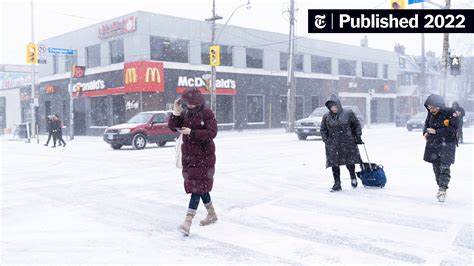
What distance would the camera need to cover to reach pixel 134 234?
5.26 metres

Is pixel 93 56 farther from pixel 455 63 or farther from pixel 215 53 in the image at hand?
pixel 455 63

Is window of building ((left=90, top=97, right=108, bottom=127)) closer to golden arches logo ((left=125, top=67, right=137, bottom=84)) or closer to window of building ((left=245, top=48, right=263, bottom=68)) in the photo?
golden arches logo ((left=125, top=67, right=137, bottom=84))

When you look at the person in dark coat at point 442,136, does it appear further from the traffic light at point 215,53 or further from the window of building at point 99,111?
the window of building at point 99,111

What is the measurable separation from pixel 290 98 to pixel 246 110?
514cm

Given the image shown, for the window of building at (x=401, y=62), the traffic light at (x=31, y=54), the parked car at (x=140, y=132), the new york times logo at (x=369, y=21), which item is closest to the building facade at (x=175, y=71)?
the traffic light at (x=31, y=54)

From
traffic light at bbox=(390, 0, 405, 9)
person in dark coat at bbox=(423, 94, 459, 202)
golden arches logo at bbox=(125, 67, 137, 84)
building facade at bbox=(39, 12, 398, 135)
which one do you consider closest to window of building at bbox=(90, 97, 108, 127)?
building facade at bbox=(39, 12, 398, 135)

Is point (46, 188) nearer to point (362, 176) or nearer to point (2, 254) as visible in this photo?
point (2, 254)

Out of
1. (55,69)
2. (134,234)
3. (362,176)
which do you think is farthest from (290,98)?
(134,234)

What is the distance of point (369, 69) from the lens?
160 feet

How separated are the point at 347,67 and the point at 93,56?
992 inches

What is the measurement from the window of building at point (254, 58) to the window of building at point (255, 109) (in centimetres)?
254

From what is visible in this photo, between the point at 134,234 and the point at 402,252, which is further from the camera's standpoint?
the point at 134,234

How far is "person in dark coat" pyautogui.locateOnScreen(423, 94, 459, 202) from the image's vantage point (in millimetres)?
6660

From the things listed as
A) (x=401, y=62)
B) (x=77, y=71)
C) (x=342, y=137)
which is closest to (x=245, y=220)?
A: (x=342, y=137)
